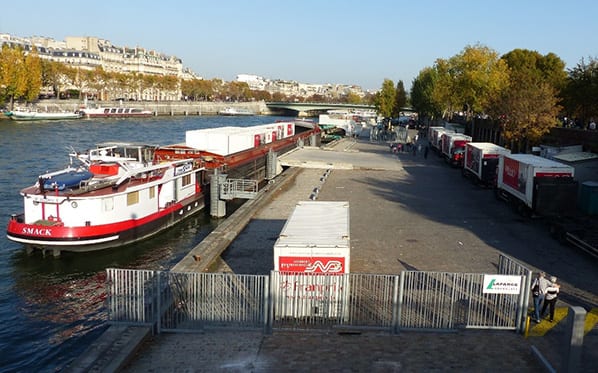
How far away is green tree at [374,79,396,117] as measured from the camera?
314ft

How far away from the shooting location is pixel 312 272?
12.4 metres

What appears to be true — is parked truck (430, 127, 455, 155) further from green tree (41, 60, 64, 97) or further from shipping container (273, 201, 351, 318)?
green tree (41, 60, 64, 97)

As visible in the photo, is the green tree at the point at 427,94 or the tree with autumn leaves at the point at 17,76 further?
the tree with autumn leaves at the point at 17,76

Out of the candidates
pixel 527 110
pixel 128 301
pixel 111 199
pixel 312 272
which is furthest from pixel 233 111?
pixel 128 301

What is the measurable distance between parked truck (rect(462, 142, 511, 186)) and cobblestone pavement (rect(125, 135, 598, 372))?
834 mm

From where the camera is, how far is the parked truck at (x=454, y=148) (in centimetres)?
4516

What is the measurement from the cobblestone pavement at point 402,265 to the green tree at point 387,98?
59.3 meters

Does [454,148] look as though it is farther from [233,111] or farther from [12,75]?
[233,111]

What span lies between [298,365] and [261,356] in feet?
2.59

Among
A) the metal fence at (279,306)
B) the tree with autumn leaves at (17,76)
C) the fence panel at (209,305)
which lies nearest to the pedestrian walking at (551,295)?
the metal fence at (279,306)

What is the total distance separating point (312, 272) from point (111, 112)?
386ft

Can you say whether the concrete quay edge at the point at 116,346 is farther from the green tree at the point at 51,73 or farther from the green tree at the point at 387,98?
the green tree at the point at 51,73

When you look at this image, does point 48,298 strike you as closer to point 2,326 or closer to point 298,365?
point 2,326

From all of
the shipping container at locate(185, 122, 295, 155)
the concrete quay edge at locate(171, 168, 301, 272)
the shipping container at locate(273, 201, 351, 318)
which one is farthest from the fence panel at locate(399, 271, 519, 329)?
the shipping container at locate(185, 122, 295, 155)
